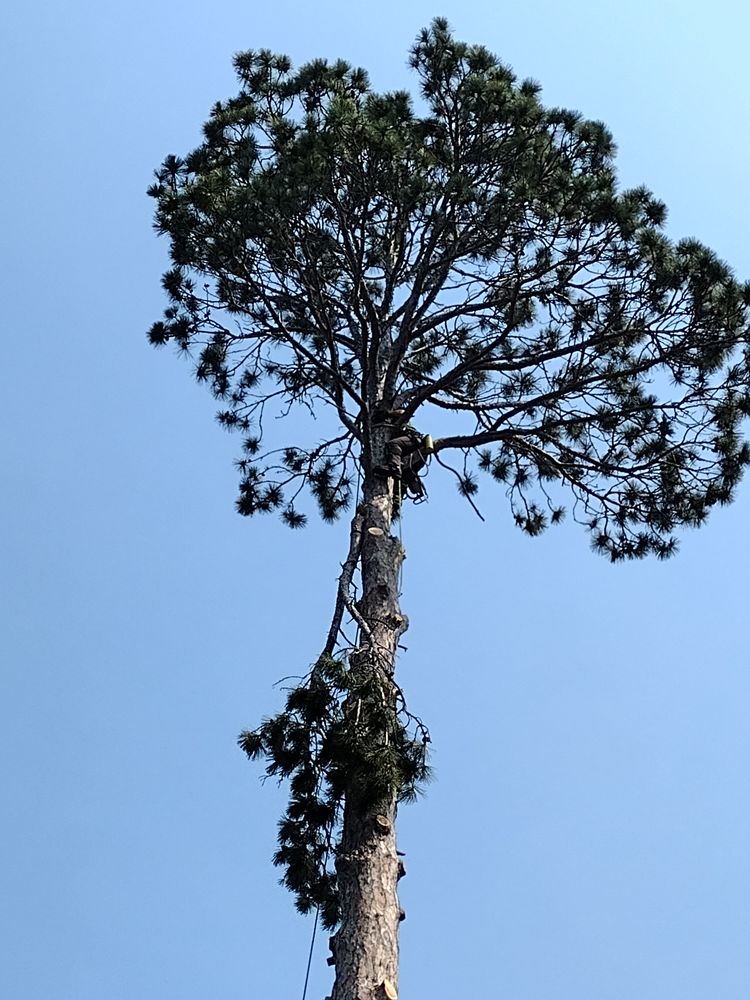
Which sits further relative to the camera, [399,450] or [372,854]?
[399,450]

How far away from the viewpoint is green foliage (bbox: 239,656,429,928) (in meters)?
7.01

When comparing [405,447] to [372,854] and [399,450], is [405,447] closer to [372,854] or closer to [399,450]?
[399,450]

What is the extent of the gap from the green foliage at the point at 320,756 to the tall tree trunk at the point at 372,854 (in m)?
0.07

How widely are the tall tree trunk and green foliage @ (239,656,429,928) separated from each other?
0.22ft

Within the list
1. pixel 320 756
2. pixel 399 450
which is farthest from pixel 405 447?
pixel 320 756

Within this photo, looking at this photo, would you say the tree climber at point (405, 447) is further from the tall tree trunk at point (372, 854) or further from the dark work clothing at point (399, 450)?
the tall tree trunk at point (372, 854)

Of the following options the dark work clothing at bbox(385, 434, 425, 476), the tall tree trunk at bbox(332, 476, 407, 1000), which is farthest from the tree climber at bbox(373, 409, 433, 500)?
the tall tree trunk at bbox(332, 476, 407, 1000)

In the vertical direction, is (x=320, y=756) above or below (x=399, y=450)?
below

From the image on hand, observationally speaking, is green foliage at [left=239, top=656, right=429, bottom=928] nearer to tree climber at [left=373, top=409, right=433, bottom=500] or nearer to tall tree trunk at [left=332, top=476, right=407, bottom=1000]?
tall tree trunk at [left=332, top=476, right=407, bottom=1000]

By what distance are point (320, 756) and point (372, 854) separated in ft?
2.02

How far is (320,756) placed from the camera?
23.1ft

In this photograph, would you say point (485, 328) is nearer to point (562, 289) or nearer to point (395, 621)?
point (562, 289)

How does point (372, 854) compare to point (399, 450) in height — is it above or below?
below

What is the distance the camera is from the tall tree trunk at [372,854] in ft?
20.6
